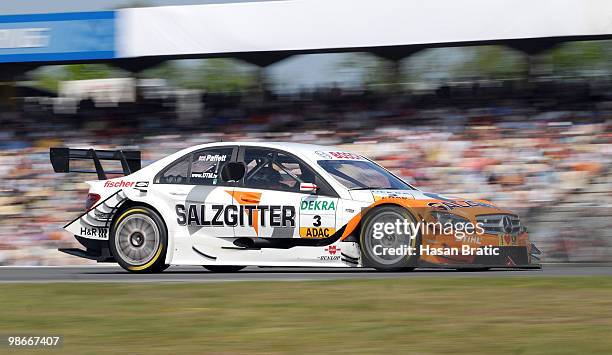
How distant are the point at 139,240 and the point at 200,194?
2.72 feet

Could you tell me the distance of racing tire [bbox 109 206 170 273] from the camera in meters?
11.7

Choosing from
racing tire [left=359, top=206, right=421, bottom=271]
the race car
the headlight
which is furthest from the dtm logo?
the headlight

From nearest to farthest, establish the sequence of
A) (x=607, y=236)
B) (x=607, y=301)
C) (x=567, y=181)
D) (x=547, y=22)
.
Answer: (x=607, y=301) → (x=607, y=236) → (x=567, y=181) → (x=547, y=22)

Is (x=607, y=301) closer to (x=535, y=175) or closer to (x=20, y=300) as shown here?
(x=20, y=300)

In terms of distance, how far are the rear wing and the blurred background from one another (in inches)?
160

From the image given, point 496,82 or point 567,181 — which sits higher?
point 496,82

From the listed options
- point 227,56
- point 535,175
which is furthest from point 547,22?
point 227,56

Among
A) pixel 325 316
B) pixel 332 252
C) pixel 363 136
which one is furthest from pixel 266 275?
pixel 363 136

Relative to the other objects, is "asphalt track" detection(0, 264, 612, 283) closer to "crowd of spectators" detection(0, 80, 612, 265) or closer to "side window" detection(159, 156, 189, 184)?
"side window" detection(159, 156, 189, 184)

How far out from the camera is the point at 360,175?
11695 mm

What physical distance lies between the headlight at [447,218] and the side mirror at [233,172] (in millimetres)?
2145

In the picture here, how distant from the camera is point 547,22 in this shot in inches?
727

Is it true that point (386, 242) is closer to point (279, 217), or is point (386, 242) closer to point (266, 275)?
point (279, 217)

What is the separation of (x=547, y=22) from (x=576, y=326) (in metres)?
12.2
